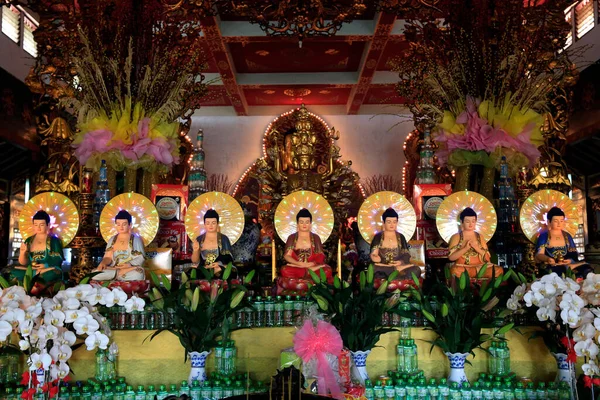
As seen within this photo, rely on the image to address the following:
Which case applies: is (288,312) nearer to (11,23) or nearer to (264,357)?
(264,357)

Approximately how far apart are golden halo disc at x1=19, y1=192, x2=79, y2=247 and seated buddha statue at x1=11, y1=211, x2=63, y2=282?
231 mm

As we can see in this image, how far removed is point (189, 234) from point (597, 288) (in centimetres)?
261

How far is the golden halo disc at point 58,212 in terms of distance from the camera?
4102mm

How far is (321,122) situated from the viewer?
32.2ft

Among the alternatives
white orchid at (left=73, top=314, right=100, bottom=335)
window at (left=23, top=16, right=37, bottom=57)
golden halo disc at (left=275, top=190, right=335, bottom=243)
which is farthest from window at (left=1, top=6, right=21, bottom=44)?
white orchid at (left=73, top=314, right=100, bottom=335)

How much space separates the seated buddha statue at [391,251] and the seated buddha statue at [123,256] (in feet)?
4.39

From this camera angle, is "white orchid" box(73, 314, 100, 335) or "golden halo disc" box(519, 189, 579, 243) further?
"golden halo disc" box(519, 189, 579, 243)

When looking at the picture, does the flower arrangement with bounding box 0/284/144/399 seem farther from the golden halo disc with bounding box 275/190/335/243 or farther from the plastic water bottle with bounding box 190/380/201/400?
the golden halo disc with bounding box 275/190/335/243

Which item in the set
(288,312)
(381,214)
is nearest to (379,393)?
(288,312)

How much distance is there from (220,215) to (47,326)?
2036 mm

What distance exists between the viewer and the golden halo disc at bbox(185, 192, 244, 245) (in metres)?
4.29

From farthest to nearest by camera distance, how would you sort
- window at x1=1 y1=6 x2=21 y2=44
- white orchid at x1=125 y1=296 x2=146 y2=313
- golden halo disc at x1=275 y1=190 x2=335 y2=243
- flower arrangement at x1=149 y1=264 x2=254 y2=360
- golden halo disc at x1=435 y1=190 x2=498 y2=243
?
window at x1=1 y1=6 x2=21 y2=44, golden halo disc at x1=275 y1=190 x2=335 y2=243, golden halo disc at x1=435 y1=190 x2=498 y2=243, flower arrangement at x1=149 y1=264 x2=254 y2=360, white orchid at x1=125 y1=296 x2=146 y2=313

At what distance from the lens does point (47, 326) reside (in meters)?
2.33

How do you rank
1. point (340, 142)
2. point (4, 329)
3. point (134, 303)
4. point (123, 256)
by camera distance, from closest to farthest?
point (4, 329)
point (134, 303)
point (123, 256)
point (340, 142)
